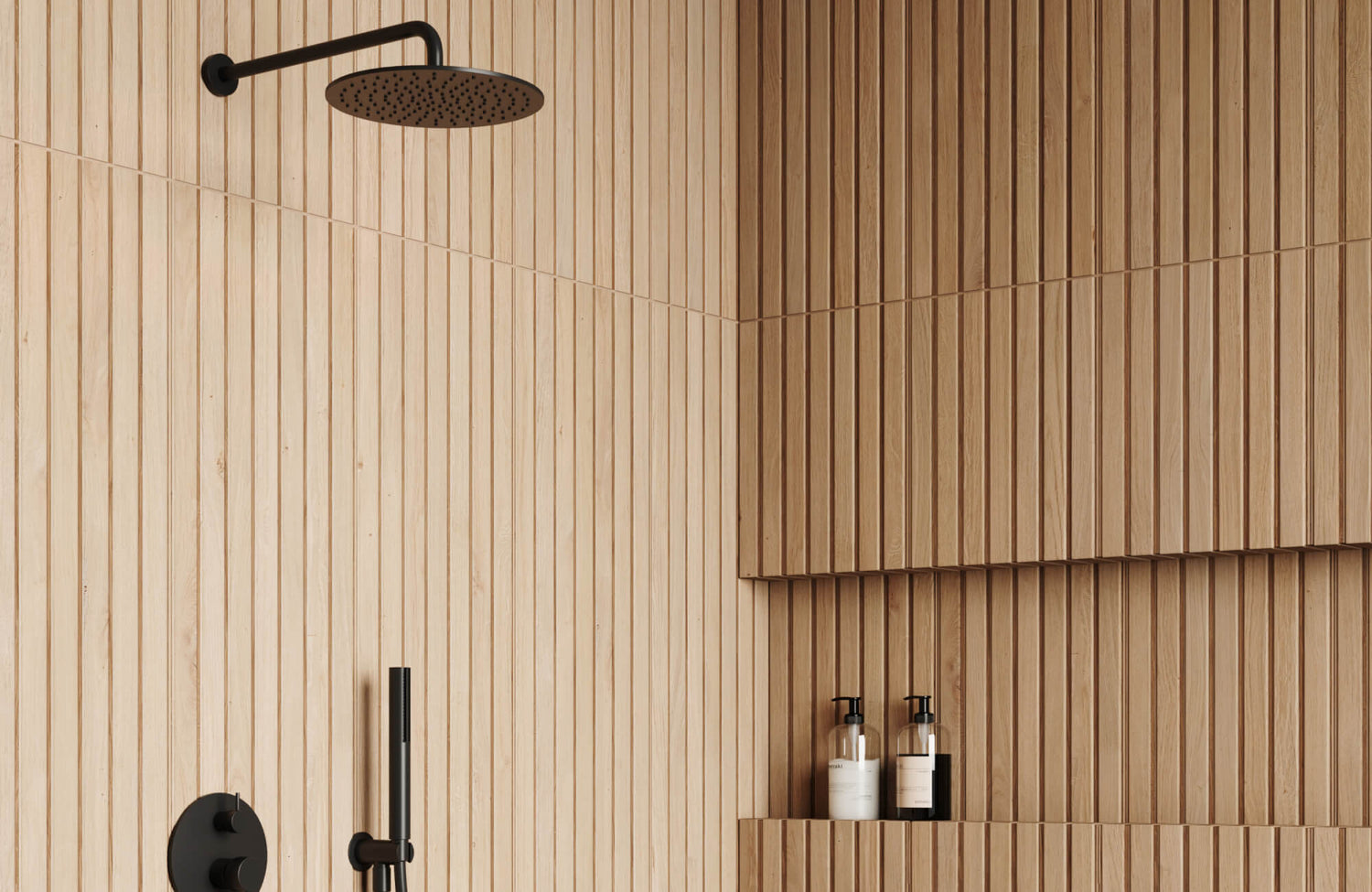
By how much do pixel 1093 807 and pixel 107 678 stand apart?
1418 millimetres

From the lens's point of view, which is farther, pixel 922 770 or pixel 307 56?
pixel 922 770

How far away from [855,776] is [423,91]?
1340 mm

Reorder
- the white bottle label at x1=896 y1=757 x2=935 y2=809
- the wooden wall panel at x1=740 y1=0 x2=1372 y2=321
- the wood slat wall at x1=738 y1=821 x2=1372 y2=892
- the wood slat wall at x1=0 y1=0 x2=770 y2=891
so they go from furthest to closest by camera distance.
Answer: the white bottle label at x1=896 y1=757 x2=935 y2=809 < the wooden wall panel at x1=740 y1=0 x2=1372 y2=321 < the wood slat wall at x1=738 y1=821 x2=1372 y2=892 < the wood slat wall at x1=0 y1=0 x2=770 y2=891

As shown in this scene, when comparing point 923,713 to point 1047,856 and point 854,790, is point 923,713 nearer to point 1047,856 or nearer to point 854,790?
point 854,790

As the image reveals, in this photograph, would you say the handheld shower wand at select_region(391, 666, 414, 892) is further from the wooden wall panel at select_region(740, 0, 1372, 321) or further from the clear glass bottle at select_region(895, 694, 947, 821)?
the wooden wall panel at select_region(740, 0, 1372, 321)

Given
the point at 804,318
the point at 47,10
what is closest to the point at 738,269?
the point at 804,318

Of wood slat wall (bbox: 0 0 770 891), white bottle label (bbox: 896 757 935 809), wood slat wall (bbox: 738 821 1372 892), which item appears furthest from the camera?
white bottle label (bbox: 896 757 935 809)

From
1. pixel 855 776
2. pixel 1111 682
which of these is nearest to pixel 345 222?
pixel 855 776

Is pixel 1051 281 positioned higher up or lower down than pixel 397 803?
higher up

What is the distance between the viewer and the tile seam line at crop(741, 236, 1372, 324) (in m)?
2.68

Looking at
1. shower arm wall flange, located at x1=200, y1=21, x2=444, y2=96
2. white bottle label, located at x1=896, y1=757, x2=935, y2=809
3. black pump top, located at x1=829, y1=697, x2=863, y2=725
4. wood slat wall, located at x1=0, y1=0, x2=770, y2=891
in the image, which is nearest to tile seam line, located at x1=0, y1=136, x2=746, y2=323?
wood slat wall, located at x1=0, y1=0, x2=770, y2=891

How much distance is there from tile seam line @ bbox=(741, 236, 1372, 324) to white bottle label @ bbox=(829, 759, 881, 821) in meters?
0.71

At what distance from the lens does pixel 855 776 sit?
9.84ft

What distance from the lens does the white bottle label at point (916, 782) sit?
9.62 feet
